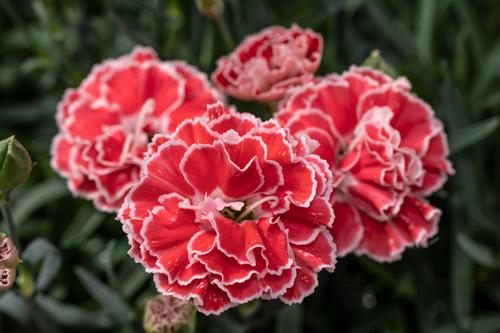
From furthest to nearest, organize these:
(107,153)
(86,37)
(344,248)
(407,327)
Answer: (86,37) → (407,327) → (107,153) → (344,248)

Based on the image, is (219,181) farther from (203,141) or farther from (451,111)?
(451,111)

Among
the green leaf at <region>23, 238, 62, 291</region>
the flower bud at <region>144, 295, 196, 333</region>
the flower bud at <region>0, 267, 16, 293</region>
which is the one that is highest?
the flower bud at <region>0, 267, 16, 293</region>

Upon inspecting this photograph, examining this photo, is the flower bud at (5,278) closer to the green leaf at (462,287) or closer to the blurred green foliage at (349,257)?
the blurred green foliage at (349,257)

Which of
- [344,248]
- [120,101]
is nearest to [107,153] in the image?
[120,101]

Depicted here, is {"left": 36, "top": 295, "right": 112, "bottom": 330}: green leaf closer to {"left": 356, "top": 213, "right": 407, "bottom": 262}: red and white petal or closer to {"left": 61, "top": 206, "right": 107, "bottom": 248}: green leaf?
{"left": 61, "top": 206, "right": 107, "bottom": 248}: green leaf

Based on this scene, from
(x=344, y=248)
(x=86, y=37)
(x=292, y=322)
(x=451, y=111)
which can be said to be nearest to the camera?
(x=344, y=248)

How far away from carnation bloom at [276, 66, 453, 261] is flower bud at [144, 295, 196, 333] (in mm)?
218

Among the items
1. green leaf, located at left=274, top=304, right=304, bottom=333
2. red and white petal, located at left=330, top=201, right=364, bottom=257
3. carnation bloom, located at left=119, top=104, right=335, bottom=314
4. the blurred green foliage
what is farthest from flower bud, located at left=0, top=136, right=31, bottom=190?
green leaf, located at left=274, top=304, right=304, bottom=333

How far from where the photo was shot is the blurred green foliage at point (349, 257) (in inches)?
50.1

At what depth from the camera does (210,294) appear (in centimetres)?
76

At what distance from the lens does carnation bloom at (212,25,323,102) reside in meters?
1.01

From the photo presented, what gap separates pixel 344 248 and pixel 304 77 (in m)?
0.25

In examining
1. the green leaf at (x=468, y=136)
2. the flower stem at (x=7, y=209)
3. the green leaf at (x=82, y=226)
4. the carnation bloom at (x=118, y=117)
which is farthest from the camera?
the green leaf at (x=82, y=226)

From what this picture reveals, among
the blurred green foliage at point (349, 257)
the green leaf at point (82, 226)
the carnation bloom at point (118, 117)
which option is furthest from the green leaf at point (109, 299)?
the green leaf at point (82, 226)
